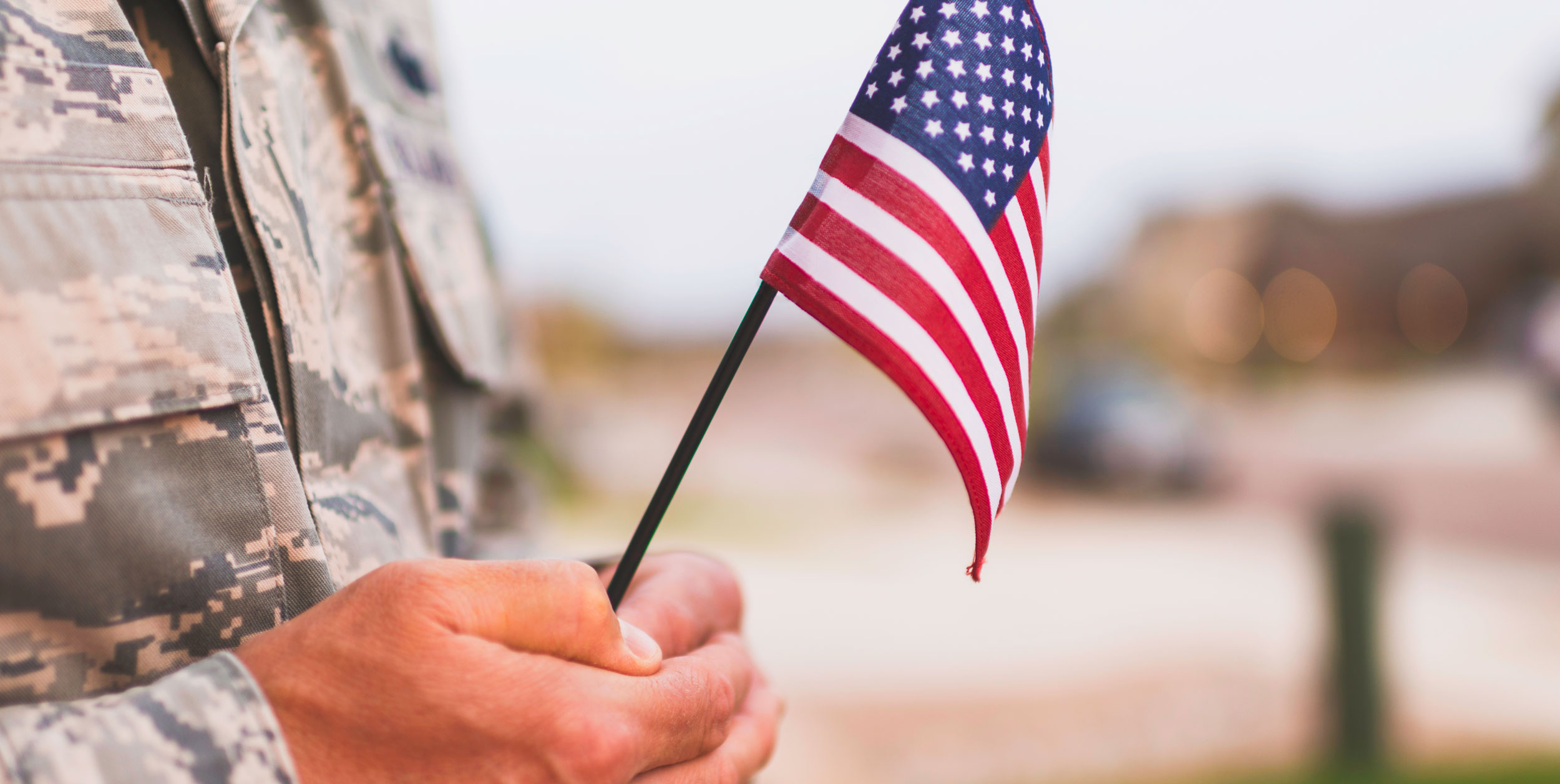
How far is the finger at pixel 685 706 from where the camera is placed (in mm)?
852

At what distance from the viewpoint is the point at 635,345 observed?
133ft

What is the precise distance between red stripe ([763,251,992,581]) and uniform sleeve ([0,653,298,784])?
26.2 inches

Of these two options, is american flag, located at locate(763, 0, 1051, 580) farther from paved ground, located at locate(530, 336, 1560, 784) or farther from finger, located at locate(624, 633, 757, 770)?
paved ground, located at locate(530, 336, 1560, 784)

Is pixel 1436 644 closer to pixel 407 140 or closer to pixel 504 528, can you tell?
pixel 504 528

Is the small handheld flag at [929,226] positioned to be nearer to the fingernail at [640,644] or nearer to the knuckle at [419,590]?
the fingernail at [640,644]

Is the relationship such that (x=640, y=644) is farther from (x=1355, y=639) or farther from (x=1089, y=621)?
(x=1089, y=621)

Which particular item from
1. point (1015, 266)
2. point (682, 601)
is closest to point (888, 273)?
point (1015, 266)

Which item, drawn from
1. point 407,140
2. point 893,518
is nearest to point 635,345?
point 893,518

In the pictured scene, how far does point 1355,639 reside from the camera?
12.8ft

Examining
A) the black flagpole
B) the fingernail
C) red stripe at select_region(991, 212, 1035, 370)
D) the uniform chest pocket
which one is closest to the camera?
the fingernail

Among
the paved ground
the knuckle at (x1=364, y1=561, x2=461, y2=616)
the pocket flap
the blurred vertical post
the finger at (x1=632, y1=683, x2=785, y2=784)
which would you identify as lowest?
the paved ground

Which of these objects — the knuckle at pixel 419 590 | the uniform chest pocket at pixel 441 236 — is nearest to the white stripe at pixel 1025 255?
the knuckle at pixel 419 590

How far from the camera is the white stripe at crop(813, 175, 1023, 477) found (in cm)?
108

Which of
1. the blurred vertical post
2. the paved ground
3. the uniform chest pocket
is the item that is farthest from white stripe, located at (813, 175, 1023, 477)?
the blurred vertical post
